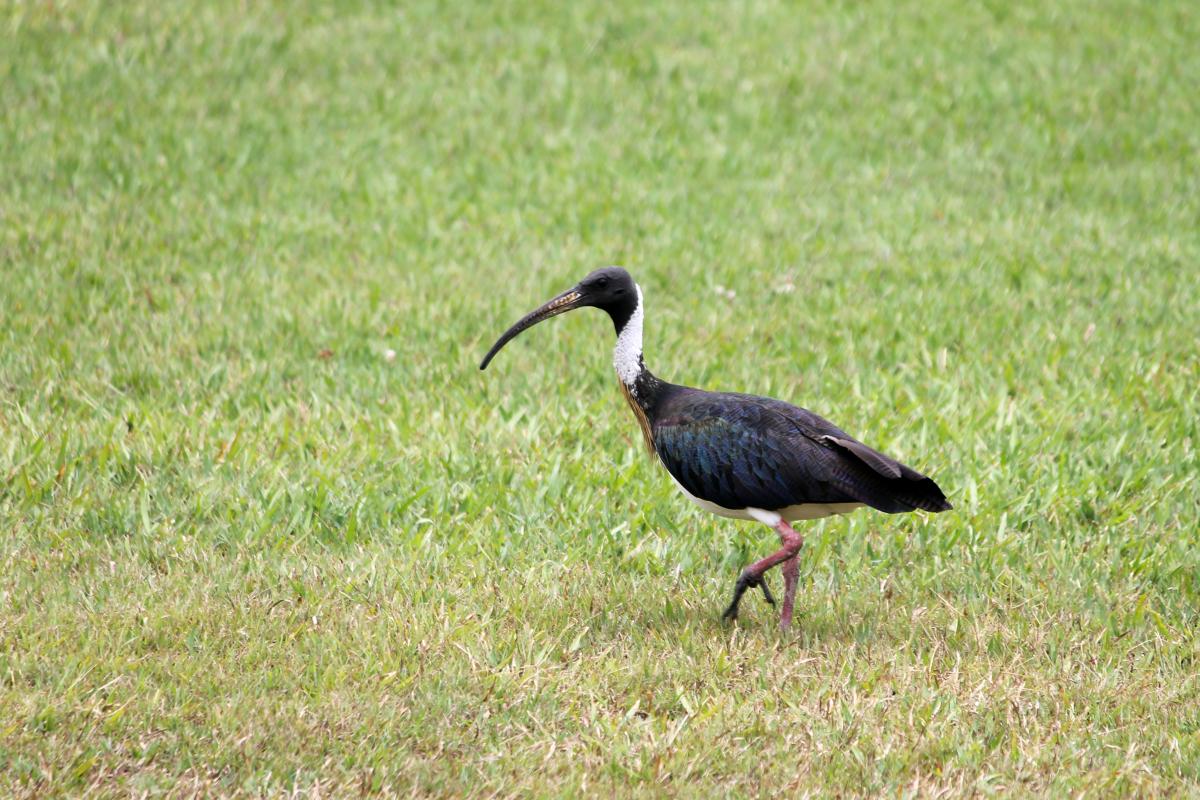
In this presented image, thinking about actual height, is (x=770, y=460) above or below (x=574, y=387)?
above

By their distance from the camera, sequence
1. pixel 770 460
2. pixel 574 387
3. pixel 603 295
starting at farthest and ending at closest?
pixel 574 387, pixel 603 295, pixel 770 460

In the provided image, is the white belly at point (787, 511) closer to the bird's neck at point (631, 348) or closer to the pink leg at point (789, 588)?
the pink leg at point (789, 588)

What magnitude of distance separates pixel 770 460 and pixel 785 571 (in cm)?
43

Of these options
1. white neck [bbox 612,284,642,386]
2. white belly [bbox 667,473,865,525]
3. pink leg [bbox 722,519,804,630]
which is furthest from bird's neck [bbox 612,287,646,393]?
pink leg [bbox 722,519,804,630]

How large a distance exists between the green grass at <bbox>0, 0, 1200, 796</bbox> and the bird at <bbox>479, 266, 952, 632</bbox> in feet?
1.38

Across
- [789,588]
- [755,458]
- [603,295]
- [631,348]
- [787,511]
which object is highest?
[603,295]

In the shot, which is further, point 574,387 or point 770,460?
point 574,387

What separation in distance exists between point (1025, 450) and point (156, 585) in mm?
4033

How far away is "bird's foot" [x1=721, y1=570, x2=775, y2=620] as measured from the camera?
501 cm

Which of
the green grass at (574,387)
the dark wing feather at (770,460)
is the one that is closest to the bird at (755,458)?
the dark wing feather at (770,460)

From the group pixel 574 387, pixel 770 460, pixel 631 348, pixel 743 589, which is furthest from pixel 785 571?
pixel 574 387

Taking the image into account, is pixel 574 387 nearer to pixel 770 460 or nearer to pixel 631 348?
pixel 631 348

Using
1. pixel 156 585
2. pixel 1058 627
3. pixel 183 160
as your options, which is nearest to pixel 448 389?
pixel 156 585

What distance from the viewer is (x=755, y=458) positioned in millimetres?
5078
